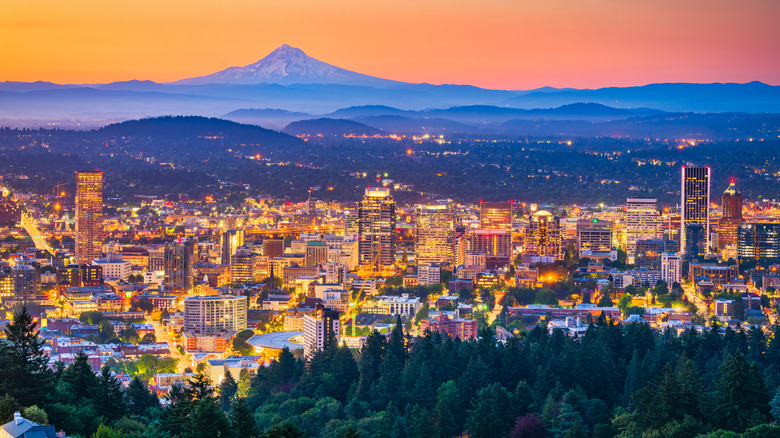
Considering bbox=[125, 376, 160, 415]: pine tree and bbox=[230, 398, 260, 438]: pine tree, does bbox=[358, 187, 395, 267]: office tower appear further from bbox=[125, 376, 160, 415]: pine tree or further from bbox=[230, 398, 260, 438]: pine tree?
bbox=[230, 398, 260, 438]: pine tree

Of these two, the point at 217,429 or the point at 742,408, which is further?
the point at 742,408

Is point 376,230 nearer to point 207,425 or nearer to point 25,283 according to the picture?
point 25,283

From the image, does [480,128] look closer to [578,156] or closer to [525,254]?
[578,156]

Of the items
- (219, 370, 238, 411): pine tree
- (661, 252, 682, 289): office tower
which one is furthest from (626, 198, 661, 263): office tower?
(219, 370, 238, 411): pine tree

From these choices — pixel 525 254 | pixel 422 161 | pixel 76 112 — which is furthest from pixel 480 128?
pixel 525 254

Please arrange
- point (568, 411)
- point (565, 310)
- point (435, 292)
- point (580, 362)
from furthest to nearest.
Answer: point (435, 292)
point (565, 310)
point (580, 362)
point (568, 411)

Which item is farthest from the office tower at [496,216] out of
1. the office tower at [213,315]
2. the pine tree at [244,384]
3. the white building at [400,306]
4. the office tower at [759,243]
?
the pine tree at [244,384]
